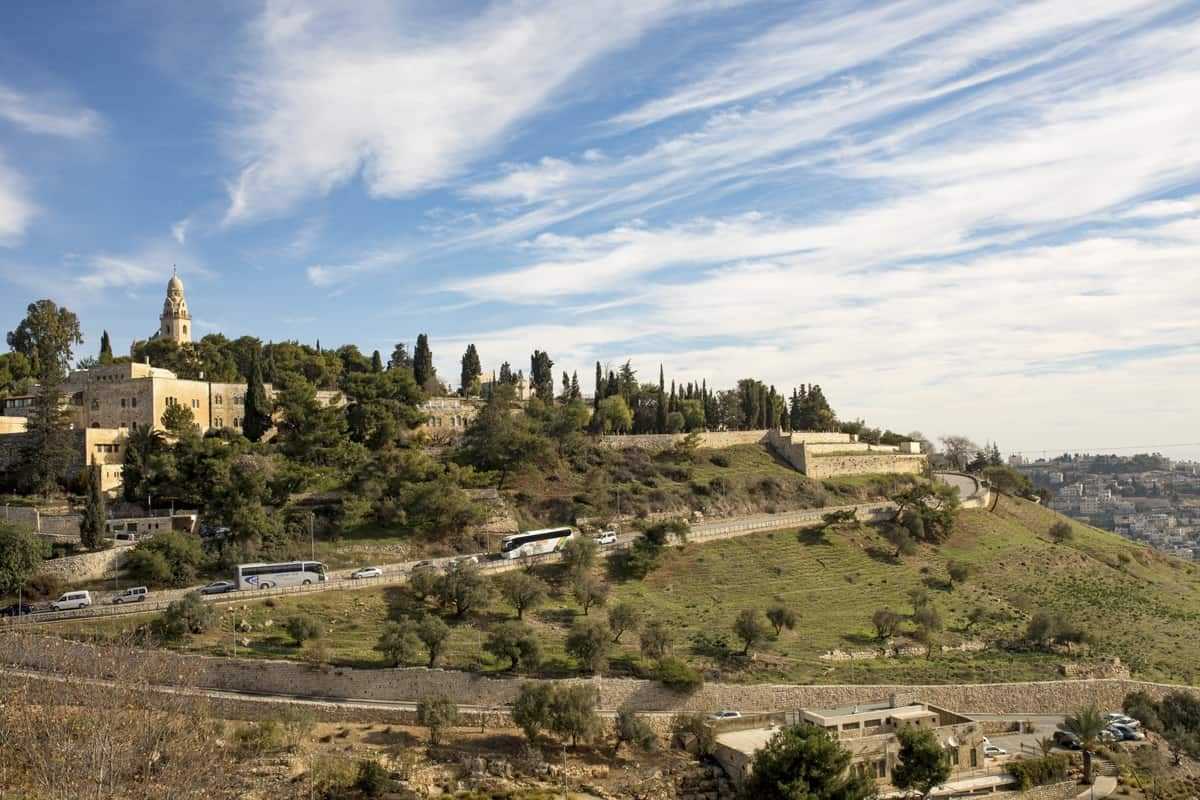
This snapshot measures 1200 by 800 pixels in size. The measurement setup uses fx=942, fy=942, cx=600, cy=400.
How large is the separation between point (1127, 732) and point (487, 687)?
25.7 metres

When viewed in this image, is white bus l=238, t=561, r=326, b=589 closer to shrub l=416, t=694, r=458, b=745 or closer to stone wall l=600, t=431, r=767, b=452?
shrub l=416, t=694, r=458, b=745

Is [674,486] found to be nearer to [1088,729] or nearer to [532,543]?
[532,543]

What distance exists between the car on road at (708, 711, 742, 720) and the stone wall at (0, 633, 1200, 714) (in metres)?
0.45

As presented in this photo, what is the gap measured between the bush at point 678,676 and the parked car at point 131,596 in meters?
21.7

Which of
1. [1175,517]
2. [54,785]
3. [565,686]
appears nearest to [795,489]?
[565,686]

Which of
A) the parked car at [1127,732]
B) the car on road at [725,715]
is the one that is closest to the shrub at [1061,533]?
the parked car at [1127,732]

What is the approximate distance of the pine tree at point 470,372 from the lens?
8812 centimetres

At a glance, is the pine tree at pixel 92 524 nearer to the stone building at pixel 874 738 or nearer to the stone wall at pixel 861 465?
the stone building at pixel 874 738

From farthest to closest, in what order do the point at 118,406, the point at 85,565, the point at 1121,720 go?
the point at 118,406, the point at 85,565, the point at 1121,720

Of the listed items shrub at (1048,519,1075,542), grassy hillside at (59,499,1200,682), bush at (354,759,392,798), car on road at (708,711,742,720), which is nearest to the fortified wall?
grassy hillside at (59,499,1200,682)

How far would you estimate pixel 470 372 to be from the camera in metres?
89.1

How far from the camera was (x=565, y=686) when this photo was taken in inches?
1384

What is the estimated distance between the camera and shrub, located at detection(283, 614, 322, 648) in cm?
3647

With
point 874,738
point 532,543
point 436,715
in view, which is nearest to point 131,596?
point 436,715
